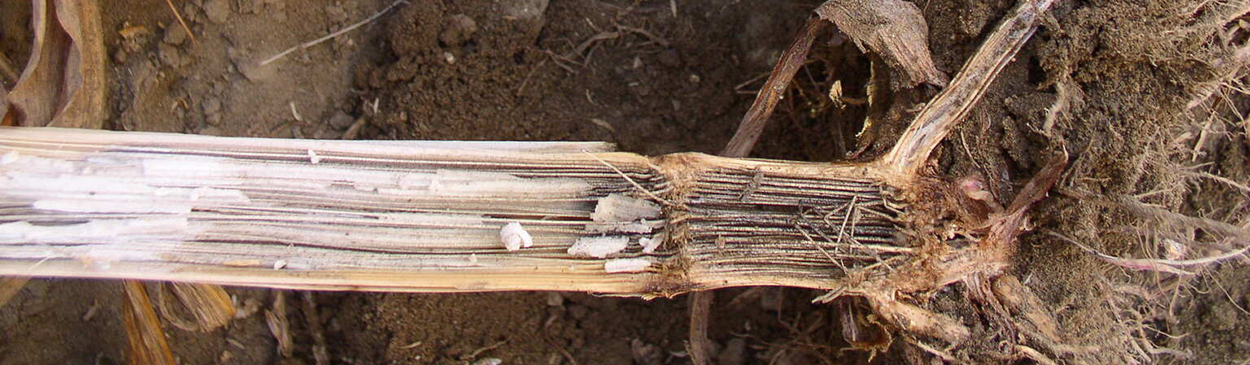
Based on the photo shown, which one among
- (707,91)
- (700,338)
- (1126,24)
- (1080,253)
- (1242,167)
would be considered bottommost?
(700,338)

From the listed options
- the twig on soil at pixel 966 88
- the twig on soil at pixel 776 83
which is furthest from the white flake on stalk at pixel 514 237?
the twig on soil at pixel 966 88

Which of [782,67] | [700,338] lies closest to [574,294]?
[700,338]

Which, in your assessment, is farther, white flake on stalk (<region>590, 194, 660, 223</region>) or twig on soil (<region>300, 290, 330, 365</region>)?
twig on soil (<region>300, 290, 330, 365</region>)

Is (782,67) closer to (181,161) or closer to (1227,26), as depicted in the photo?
(1227,26)

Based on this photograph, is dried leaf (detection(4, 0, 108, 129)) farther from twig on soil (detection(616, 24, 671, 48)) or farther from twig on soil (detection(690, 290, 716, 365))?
twig on soil (detection(690, 290, 716, 365))

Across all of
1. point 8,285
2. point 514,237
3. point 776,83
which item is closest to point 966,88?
point 776,83

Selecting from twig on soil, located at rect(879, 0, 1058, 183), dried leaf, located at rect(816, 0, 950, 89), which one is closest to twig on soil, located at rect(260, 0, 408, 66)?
dried leaf, located at rect(816, 0, 950, 89)
